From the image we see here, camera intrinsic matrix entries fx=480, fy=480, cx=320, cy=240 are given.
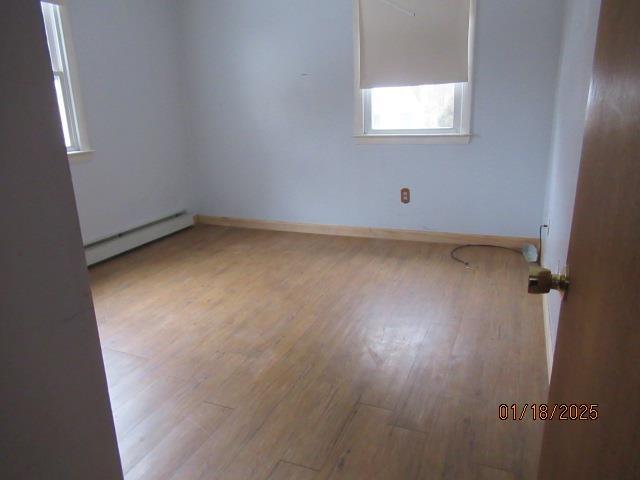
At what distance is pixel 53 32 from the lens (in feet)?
10.7

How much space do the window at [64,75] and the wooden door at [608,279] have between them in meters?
3.32

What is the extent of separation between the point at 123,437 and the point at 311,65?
123 inches

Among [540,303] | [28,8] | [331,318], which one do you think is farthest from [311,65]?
[28,8]

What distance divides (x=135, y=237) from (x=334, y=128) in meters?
1.88

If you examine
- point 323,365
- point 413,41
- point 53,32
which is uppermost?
point 53,32

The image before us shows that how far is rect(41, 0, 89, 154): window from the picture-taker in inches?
128

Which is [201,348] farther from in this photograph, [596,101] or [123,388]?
[596,101]

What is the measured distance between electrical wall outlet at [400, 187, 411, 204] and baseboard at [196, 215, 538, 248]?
257mm

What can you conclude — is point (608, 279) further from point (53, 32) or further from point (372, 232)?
point (53, 32)

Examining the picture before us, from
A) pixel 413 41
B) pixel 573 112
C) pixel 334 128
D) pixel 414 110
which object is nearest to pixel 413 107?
pixel 414 110

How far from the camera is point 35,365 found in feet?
2.62

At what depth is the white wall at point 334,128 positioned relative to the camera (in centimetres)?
338

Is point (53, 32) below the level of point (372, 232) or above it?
above

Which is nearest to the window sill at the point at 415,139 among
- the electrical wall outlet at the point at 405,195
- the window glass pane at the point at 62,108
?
the electrical wall outlet at the point at 405,195
